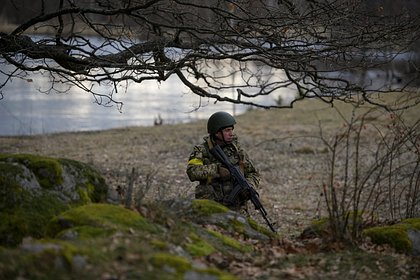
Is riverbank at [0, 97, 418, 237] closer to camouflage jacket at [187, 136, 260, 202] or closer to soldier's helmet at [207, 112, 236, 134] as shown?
camouflage jacket at [187, 136, 260, 202]

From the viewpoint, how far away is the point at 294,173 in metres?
15.4

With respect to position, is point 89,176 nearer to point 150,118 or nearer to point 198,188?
point 198,188

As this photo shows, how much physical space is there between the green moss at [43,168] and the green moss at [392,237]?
9.90ft

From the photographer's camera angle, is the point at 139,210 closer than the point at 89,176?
Yes

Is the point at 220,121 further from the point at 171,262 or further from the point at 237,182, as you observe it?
the point at 171,262

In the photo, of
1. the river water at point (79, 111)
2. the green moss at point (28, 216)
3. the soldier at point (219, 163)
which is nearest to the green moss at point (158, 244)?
the green moss at point (28, 216)

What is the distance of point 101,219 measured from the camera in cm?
486

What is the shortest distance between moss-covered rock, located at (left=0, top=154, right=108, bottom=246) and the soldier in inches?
64.6

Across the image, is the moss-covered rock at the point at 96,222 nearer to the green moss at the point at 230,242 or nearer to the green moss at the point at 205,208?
the green moss at the point at 230,242

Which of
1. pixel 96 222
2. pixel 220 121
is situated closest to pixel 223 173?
pixel 220 121

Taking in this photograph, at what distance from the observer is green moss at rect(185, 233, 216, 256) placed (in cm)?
500

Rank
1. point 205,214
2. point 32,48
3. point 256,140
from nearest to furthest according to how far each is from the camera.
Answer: point 205,214 → point 32,48 → point 256,140

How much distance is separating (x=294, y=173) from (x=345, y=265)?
399 inches

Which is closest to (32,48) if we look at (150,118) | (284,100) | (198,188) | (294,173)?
(198,188)
